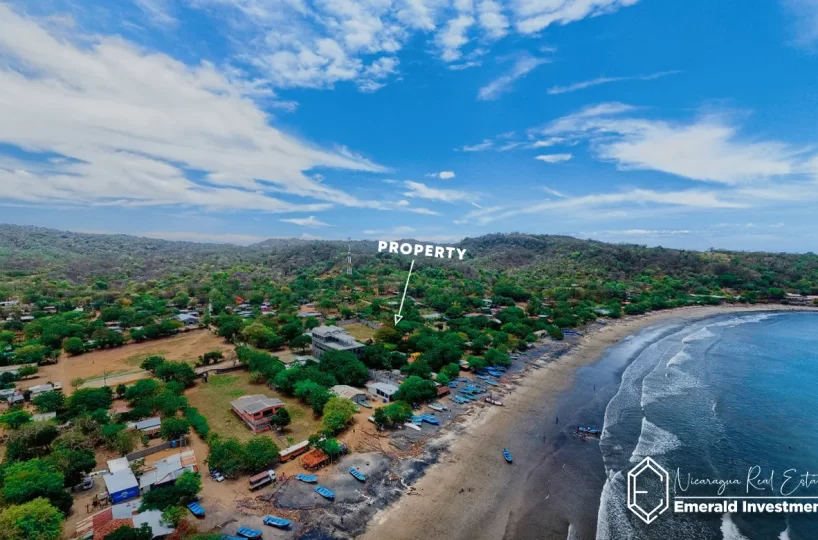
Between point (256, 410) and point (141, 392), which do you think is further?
point (141, 392)

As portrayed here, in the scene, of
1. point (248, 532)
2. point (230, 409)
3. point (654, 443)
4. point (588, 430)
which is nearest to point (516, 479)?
point (588, 430)

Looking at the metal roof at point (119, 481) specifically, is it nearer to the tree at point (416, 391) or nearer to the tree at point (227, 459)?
the tree at point (227, 459)

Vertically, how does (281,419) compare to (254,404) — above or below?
below

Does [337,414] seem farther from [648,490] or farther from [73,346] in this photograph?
[73,346]

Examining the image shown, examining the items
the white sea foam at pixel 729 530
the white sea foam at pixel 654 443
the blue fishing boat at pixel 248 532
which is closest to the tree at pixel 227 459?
the blue fishing boat at pixel 248 532

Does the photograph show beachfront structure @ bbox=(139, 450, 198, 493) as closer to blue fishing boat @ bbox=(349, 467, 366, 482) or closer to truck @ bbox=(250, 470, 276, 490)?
truck @ bbox=(250, 470, 276, 490)

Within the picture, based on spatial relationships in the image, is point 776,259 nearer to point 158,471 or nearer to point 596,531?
point 596,531

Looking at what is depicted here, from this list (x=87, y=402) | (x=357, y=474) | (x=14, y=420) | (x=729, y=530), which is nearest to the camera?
(x=729, y=530)

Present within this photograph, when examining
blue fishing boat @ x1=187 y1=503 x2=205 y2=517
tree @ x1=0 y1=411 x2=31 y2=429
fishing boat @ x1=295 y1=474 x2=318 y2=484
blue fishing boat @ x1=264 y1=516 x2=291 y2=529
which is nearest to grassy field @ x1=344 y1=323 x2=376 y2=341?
fishing boat @ x1=295 y1=474 x2=318 y2=484
